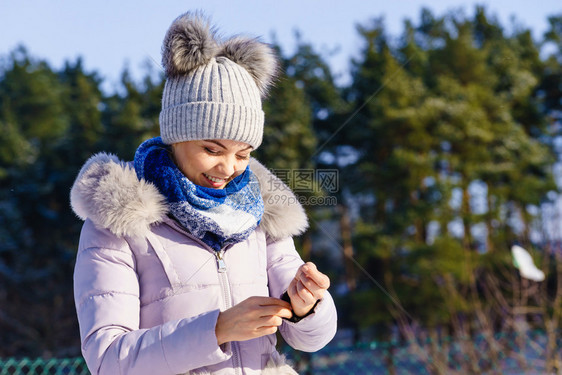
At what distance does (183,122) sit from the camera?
1353 millimetres

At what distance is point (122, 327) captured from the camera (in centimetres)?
115

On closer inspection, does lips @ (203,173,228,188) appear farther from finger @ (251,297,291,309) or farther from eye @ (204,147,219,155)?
finger @ (251,297,291,309)

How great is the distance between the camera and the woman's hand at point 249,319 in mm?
1084

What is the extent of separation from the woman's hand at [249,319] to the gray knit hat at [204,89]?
0.45 metres

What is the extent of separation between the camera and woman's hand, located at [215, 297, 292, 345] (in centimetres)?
108

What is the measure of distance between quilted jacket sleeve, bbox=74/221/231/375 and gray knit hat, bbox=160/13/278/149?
1.09ft

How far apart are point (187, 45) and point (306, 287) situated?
25.4 inches

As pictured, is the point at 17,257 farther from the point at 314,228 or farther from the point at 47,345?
the point at 314,228

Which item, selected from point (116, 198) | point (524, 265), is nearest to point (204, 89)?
point (116, 198)

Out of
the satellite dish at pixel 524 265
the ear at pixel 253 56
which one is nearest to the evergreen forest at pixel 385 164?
the satellite dish at pixel 524 265

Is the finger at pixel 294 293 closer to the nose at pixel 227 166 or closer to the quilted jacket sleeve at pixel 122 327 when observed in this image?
the quilted jacket sleeve at pixel 122 327

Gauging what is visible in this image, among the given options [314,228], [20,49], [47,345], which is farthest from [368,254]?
[20,49]

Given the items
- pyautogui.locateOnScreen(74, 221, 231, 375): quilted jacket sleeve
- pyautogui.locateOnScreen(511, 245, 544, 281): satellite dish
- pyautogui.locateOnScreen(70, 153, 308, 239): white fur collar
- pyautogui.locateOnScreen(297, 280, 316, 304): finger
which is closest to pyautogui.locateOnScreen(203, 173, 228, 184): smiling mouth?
pyautogui.locateOnScreen(70, 153, 308, 239): white fur collar

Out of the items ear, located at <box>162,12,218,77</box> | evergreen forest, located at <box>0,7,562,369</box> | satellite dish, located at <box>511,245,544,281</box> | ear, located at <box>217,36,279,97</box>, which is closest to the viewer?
ear, located at <box>162,12,218,77</box>
